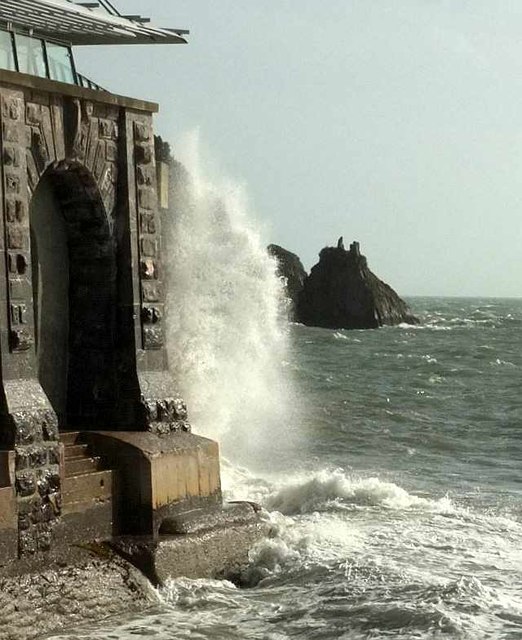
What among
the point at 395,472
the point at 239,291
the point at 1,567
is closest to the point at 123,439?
the point at 1,567

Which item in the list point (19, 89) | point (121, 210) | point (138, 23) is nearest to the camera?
point (19, 89)

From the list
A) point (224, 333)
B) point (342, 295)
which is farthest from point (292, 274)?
point (224, 333)

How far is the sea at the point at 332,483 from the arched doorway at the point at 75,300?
6.67 feet

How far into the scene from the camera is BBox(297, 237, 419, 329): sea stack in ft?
248

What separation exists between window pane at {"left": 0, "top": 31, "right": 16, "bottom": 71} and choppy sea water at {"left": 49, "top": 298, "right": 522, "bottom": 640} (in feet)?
15.9

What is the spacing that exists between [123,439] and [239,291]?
9.99 m

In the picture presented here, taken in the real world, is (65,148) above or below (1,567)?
above

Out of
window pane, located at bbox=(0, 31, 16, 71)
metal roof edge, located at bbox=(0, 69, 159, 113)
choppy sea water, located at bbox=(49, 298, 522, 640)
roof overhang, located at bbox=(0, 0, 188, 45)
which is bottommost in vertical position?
choppy sea water, located at bbox=(49, 298, 522, 640)

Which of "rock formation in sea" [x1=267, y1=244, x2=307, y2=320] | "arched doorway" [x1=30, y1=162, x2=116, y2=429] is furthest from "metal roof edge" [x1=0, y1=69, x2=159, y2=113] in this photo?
"rock formation in sea" [x1=267, y1=244, x2=307, y2=320]

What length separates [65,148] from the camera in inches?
433

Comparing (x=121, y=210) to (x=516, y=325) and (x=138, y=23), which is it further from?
(x=516, y=325)

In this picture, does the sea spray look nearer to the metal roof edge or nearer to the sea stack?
the metal roof edge

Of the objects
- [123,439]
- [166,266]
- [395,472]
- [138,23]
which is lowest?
[395,472]

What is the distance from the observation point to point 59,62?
12367 mm
